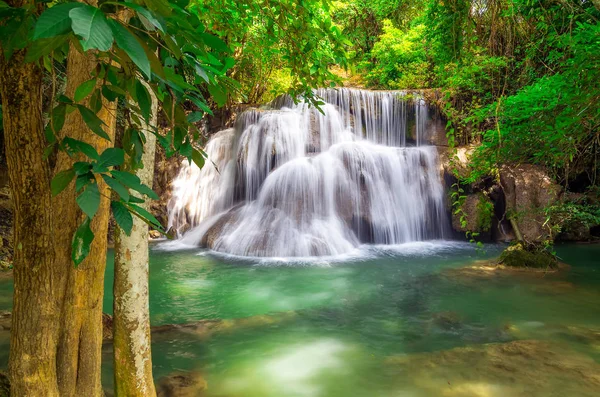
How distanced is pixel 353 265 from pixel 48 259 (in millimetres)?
8069

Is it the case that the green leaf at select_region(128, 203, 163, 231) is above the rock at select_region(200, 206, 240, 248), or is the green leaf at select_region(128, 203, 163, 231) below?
above

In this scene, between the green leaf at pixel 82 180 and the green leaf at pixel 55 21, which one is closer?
the green leaf at pixel 55 21

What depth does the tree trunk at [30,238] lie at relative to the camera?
4.52 feet

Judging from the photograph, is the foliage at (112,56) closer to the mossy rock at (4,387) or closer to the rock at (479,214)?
the mossy rock at (4,387)

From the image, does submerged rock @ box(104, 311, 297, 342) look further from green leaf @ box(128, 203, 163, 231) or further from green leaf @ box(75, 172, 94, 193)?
green leaf @ box(75, 172, 94, 193)

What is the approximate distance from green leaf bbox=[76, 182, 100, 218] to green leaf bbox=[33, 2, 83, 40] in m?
0.33

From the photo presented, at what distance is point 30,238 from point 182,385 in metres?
3.00

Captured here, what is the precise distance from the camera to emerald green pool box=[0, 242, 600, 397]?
4.10 m

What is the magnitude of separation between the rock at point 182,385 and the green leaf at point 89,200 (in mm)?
→ 3468

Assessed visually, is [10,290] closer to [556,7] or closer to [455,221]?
[556,7]

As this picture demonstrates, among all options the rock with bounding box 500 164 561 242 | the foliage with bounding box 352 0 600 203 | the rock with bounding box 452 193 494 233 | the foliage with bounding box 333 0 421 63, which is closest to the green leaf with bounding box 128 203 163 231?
the foliage with bounding box 352 0 600 203

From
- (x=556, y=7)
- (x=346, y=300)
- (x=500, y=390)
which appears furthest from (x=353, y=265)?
(x=556, y=7)

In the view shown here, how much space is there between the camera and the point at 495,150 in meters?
5.77

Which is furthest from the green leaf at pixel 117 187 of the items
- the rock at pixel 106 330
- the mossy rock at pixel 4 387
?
the rock at pixel 106 330
